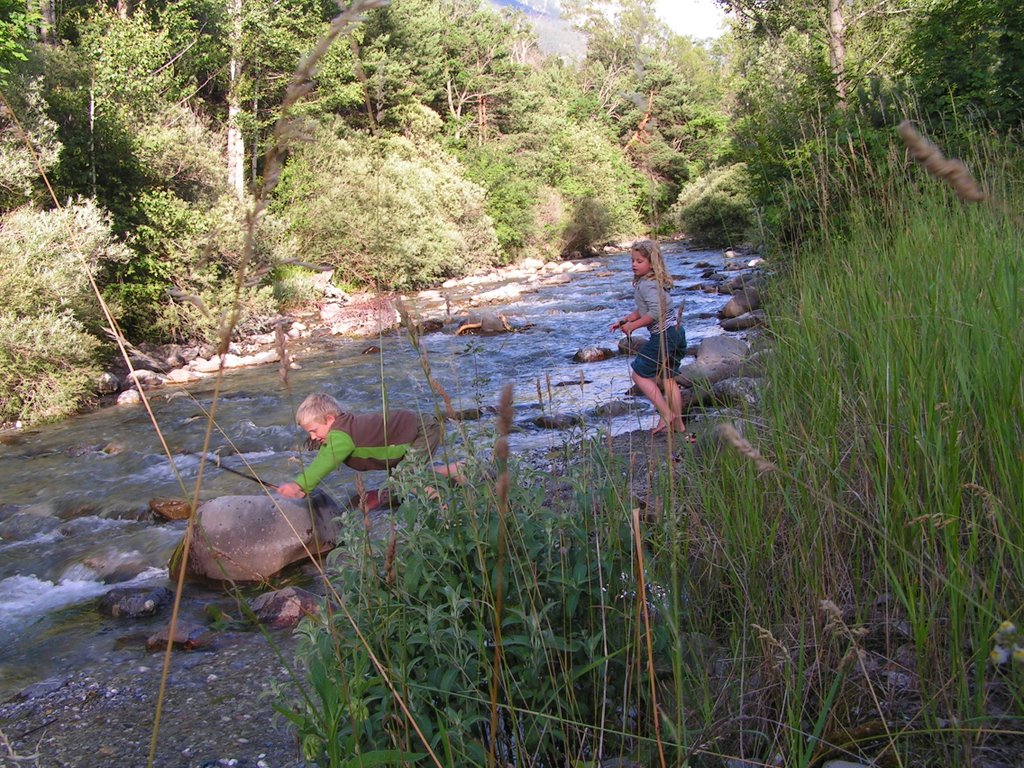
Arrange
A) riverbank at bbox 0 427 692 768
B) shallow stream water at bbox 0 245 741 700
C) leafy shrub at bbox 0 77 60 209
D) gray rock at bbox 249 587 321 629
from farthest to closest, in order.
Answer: leafy shrub at bbox 0 77 60 209 < shallow stream water at bbox 0 245 741 700 < gray rock at bbox 249 587 321 629 < riverbank at bbox 0 427 692 768

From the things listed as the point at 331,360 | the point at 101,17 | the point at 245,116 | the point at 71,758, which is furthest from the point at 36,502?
the point at 245,116

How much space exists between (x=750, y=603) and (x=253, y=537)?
12.3ft

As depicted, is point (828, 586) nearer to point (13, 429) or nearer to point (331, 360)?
point (13, 429)

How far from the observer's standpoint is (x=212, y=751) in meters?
2.83

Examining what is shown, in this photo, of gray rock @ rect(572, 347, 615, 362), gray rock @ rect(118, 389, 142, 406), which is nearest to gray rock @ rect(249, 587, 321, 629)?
gray rock @ rect(572, 347, 615, 362)

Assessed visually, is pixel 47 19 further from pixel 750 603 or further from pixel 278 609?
pixel 750 603

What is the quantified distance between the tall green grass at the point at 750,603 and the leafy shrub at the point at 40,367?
33.0 ft

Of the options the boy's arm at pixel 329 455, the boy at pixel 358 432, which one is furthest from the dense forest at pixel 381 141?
the boy's arm at pixel 329 455

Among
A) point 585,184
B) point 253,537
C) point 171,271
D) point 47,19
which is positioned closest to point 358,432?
point 253,537

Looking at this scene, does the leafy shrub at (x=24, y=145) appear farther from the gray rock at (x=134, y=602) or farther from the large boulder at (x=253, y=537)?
the gray rock at (x=134, y=602)

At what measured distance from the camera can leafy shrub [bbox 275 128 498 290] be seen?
64.1 feet

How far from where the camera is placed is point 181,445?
8617mm

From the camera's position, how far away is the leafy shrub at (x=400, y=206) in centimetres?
1953

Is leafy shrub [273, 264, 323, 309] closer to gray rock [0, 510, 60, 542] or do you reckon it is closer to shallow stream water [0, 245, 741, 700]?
shallow stream water [0, 245, 741, 700]
